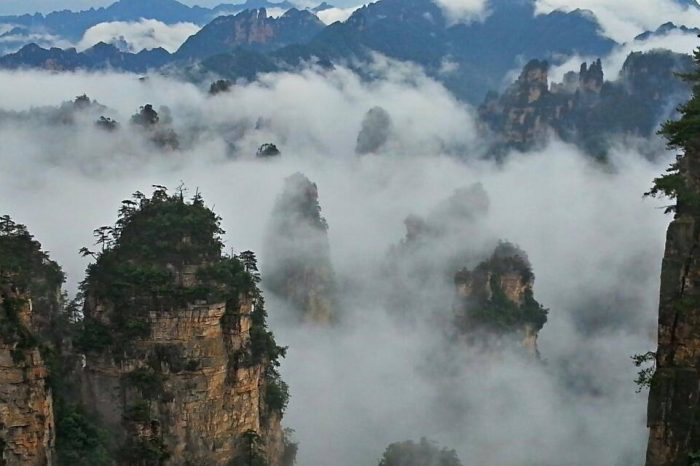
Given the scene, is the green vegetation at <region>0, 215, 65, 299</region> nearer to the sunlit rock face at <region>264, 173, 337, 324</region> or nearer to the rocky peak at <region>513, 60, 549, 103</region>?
the sunlit rock face at <region>264, 173, 337, 324</region>

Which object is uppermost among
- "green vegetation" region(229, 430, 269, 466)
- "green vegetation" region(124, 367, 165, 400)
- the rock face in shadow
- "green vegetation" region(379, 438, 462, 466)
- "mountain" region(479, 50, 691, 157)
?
"mountain" region(479, 50, 691, 157)

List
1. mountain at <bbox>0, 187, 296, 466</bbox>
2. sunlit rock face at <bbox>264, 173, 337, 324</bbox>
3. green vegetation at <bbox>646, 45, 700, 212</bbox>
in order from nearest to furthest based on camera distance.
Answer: green vegetation at <bbox>646, 45, 700, 212</bbox>, mountain at <bbox>0, 187, 296, 466</bbox>, sunlit rock face at <bbox>264, 173, 337, 324</bbox>

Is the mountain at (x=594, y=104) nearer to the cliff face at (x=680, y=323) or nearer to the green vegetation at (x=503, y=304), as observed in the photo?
the green vegetation at (x=503, y=304)

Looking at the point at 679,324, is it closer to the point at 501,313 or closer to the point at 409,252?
the point at 501,313

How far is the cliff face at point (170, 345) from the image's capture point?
105 ft

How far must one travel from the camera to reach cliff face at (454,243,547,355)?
60531mm

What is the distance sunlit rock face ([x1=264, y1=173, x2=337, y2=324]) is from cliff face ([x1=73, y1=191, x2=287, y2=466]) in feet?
111

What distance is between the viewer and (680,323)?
22.8 meters

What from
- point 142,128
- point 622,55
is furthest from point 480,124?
point 142,128

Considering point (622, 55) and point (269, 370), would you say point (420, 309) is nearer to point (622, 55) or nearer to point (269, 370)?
point (269, 370)

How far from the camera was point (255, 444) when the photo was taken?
113ft

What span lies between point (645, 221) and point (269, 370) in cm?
7308

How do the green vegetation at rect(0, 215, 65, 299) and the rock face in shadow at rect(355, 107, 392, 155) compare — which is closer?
the green vegetation at rect(0, 215, 65, 299)

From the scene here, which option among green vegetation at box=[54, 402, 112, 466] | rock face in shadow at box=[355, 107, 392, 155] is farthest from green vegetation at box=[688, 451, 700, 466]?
rock face in shadow at box=[355, 107, 392, 155]
